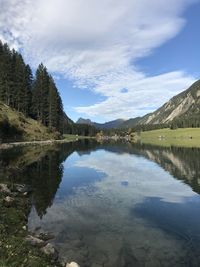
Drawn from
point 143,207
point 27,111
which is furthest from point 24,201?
point 27,111

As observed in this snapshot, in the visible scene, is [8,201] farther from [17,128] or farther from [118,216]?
[17,128]

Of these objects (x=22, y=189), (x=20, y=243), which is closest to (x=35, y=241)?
(x=20, y=243)

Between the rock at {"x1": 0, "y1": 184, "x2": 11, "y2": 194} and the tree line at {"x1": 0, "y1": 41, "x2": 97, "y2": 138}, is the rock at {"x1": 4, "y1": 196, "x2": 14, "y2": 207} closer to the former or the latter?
the rock at {"x1": 0, "y1": 184, "x2": 11, "y2": 194}

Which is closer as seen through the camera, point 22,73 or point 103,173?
point 103,173

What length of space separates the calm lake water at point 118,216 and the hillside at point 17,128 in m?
56.1

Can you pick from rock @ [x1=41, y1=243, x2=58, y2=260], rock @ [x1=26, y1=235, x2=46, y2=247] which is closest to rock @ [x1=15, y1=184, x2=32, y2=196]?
rock @ [x1=26, y1=235, x2=46, y2=247]

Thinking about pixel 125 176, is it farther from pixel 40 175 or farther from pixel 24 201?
pixel 24 201

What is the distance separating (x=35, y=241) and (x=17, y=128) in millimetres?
99729

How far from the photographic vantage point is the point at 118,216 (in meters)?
30.0

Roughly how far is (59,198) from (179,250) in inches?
703

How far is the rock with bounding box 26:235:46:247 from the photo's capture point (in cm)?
2096

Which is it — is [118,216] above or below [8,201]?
below

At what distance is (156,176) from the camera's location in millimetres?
55719

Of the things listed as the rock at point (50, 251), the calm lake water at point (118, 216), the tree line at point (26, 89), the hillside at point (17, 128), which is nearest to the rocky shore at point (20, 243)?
the rock at point (50, 251)
